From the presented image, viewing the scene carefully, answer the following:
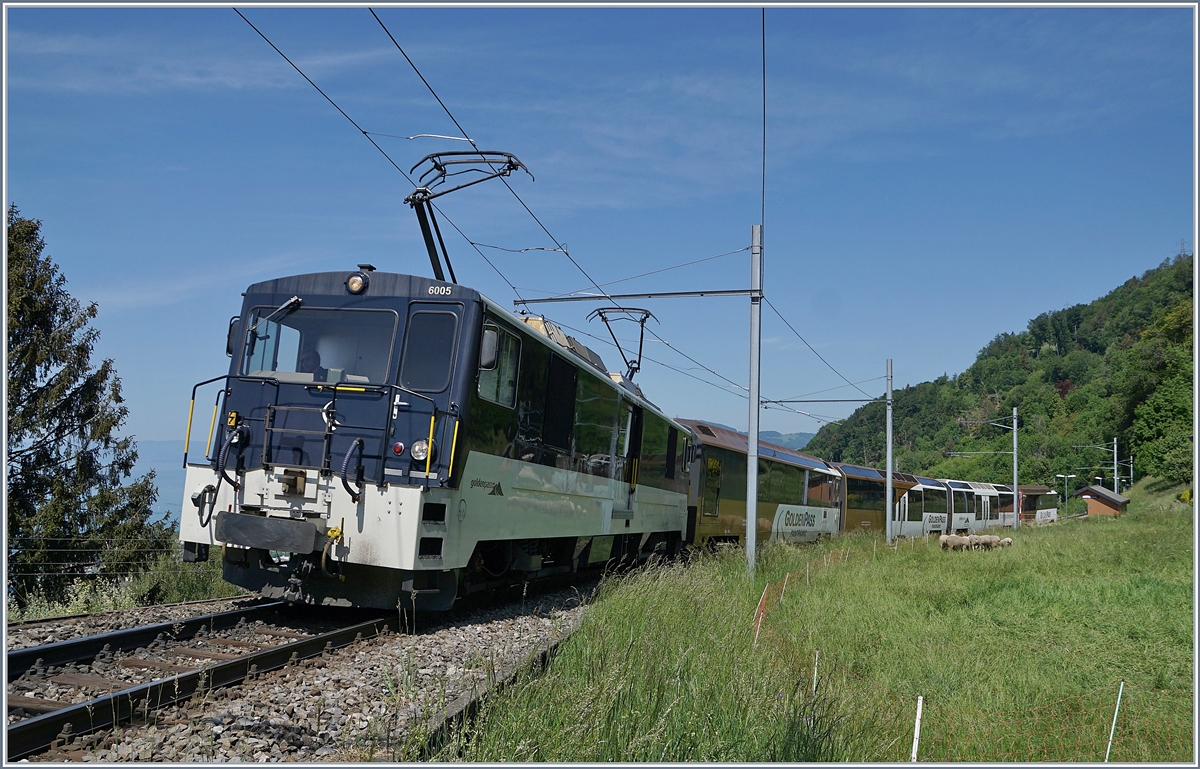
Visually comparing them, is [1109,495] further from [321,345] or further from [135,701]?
[135,701]

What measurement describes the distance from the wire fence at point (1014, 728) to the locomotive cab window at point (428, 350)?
13.5ft

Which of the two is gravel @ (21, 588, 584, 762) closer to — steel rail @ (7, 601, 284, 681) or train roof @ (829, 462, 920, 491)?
steel rail @ (7, 601, 284, 681)

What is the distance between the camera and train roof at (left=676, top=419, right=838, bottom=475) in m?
19.9

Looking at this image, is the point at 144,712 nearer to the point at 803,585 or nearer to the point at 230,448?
the point at 230,448

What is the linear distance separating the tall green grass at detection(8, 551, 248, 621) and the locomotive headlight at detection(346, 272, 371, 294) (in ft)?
10.2

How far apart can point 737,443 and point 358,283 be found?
15.5 m

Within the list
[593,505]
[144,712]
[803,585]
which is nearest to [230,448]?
[144,712]

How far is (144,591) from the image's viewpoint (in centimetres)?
1055

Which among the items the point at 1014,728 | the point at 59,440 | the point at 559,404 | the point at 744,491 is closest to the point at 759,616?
the point at 559,404

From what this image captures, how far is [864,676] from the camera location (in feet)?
28.6

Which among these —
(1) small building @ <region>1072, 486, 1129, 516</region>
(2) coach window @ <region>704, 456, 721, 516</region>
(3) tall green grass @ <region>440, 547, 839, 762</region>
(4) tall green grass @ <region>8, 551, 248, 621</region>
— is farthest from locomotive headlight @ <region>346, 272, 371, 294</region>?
(1) small building @ <region>1072, 486, 1129, 516</region>

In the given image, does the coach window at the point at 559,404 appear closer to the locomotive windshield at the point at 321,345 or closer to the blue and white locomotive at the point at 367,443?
the blue and white locomotive at the point at 367,443

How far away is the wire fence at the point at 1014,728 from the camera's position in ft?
19.3

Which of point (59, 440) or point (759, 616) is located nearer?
point (759, 616)
